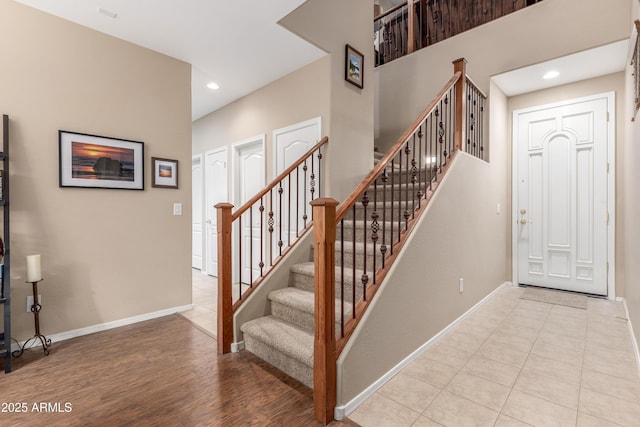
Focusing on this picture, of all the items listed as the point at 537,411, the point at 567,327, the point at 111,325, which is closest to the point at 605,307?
the point at 567,327

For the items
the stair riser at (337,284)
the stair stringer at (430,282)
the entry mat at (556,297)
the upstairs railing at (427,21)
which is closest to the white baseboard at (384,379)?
the stair stringer at (430,282)

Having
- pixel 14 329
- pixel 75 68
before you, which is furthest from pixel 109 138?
pixel 14 329

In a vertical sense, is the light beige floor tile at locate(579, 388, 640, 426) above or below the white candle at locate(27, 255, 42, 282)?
below

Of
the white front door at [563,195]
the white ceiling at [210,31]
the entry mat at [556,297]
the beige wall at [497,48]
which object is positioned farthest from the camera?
the white front door at [563,195]

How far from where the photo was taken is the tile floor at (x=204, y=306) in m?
Answer: 2.96

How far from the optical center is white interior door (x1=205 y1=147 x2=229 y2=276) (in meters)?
4.84

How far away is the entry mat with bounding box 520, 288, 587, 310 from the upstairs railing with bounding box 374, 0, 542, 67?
12.2 feet

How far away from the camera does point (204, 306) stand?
3.51 metres

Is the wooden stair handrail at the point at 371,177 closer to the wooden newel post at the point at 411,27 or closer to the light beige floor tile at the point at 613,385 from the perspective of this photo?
the light beige floor tile at the point at 613,385

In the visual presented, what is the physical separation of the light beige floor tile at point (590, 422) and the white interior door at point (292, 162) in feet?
8.17

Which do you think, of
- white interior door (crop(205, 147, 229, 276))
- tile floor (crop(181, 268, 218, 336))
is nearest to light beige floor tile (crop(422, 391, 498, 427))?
tile floor (crop(181, 268, 218, 336))

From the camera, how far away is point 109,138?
112 inches

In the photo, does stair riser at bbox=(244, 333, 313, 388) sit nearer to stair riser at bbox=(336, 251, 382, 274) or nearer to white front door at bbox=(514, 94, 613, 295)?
stair riser at bbox=(336, 251, 382, 274)

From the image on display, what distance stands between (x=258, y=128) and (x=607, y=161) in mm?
4459
